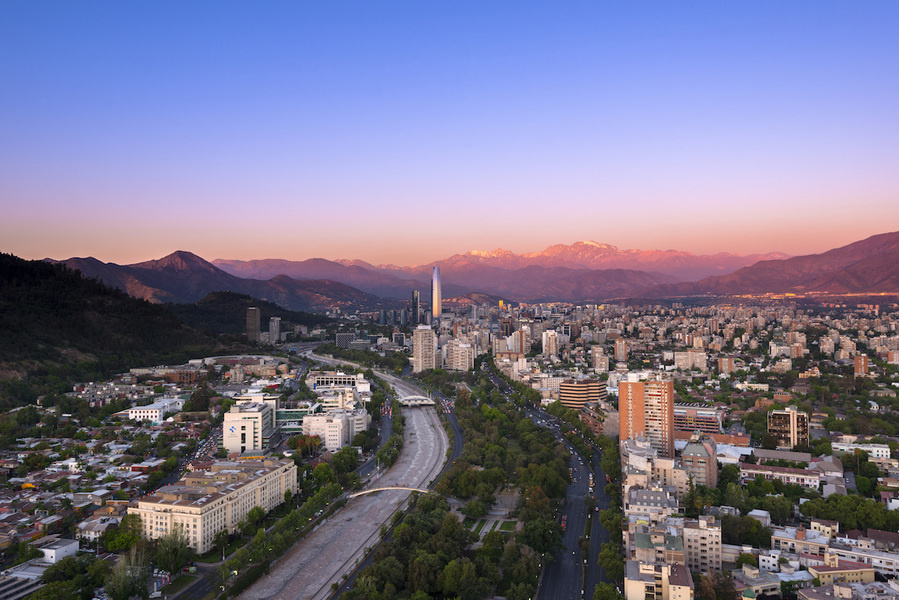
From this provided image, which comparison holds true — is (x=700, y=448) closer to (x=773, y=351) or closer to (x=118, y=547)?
(x=118, y=547)

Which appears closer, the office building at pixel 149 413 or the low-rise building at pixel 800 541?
the low-rise building at pixel 800 541

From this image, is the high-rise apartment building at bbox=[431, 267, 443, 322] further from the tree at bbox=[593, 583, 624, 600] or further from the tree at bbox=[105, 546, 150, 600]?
the tree at bbox=[593, 583, 624, 600]

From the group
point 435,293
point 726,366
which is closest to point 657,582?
point 726,366

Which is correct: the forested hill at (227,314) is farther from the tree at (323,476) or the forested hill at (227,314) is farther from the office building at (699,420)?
the office building at (699,420)

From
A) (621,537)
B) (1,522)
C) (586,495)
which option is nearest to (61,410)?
(1,522)

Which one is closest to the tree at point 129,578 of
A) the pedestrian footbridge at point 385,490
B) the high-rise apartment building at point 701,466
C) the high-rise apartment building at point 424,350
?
the pedestrian footbridge at point 385,490
